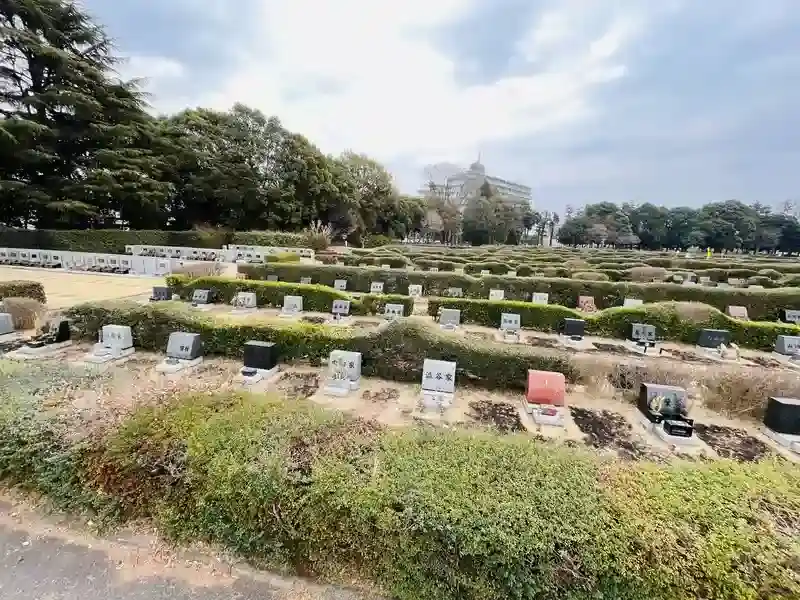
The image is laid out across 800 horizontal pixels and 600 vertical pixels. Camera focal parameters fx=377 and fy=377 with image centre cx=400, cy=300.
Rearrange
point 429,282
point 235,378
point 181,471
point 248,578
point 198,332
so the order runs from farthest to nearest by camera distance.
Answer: point 429,282
point 198,332
point 235,378
point 181,471
point 248,578

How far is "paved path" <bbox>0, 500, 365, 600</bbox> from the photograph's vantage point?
11.1ft

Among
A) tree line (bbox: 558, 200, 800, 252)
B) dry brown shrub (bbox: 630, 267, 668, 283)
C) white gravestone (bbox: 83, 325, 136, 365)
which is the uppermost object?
tree line (bbox: 558, 200, 800, 252)

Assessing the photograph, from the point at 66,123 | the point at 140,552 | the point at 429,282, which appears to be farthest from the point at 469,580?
the point at 66,123

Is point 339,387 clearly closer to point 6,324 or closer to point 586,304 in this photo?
point 6,324

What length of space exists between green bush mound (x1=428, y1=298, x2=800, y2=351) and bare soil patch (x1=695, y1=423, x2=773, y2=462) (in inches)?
233

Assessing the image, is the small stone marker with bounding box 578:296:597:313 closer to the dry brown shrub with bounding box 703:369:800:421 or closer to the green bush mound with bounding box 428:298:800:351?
the green bush mound with bounding box 428:298:800:351

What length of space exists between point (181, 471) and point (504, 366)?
6.55 m

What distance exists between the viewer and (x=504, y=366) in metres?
8.52

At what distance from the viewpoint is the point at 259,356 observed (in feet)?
29.0

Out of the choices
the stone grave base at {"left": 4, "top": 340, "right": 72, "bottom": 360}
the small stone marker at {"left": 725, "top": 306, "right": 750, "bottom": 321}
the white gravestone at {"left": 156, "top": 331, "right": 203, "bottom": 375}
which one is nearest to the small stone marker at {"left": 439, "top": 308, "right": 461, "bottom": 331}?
the white gravestone at {"left": 156, "top": 331, "right": 203, "bottom": 375}

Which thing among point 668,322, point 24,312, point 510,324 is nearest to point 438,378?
point 510,324

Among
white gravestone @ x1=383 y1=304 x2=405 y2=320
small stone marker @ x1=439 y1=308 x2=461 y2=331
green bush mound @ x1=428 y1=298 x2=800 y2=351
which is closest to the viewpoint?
green bush mound @ x1=428 y1=298 x2=800 y2=351

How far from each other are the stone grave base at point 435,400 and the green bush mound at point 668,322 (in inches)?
280

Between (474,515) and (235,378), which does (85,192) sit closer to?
(235,378)
